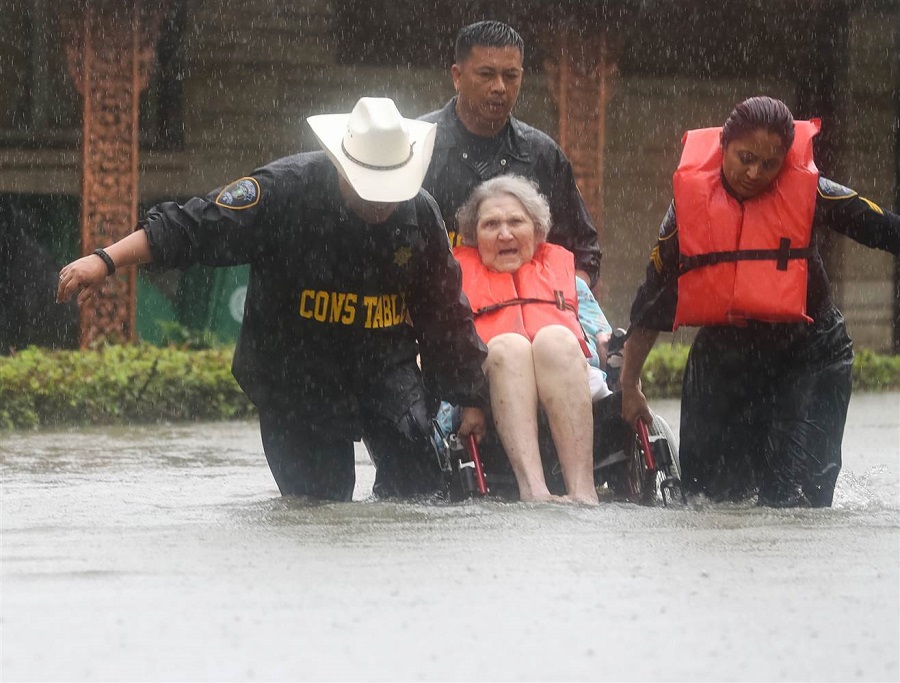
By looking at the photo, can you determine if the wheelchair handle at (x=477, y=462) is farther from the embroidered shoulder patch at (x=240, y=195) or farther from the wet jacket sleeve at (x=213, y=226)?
the embroidered shoulder patch at (x=240, y=195)

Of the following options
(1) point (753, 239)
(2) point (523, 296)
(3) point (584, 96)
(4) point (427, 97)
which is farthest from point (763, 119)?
(4) point (427, 97)

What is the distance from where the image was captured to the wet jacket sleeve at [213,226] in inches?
231

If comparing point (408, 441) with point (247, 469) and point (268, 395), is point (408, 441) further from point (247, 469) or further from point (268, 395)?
point (247, 469)

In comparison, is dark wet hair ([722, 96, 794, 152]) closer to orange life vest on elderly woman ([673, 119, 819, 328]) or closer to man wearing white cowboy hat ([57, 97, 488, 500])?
orange life vest on elderly woman ([673, 119, 819, 328])

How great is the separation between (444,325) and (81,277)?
57.6 inches

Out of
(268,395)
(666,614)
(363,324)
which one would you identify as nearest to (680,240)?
(363,324)

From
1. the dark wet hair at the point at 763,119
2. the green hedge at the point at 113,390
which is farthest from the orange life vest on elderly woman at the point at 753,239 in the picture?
the green hedge at the point at 113,390

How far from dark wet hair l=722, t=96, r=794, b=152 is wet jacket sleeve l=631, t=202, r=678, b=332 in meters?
0.45

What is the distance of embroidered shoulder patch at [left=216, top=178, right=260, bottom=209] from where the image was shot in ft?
19.7

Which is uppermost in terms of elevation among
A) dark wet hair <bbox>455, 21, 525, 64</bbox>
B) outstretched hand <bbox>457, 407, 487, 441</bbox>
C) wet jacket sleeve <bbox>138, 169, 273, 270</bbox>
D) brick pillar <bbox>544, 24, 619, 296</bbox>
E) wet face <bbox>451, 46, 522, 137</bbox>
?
brick pillar <bbox>544, 24, 619, 296</bbox>

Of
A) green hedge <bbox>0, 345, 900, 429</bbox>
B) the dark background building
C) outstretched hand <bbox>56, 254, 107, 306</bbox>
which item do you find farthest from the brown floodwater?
the dark background building

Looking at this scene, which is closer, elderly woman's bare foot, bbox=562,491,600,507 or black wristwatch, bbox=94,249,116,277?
black wristwatch, bbox=94,249,116,277

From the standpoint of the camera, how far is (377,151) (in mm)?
6035

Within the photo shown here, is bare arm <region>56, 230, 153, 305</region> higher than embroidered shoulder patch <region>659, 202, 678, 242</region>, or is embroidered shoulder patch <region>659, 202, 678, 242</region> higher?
embroidered shoulder patch <region>659, 202, 678, 242</region>
